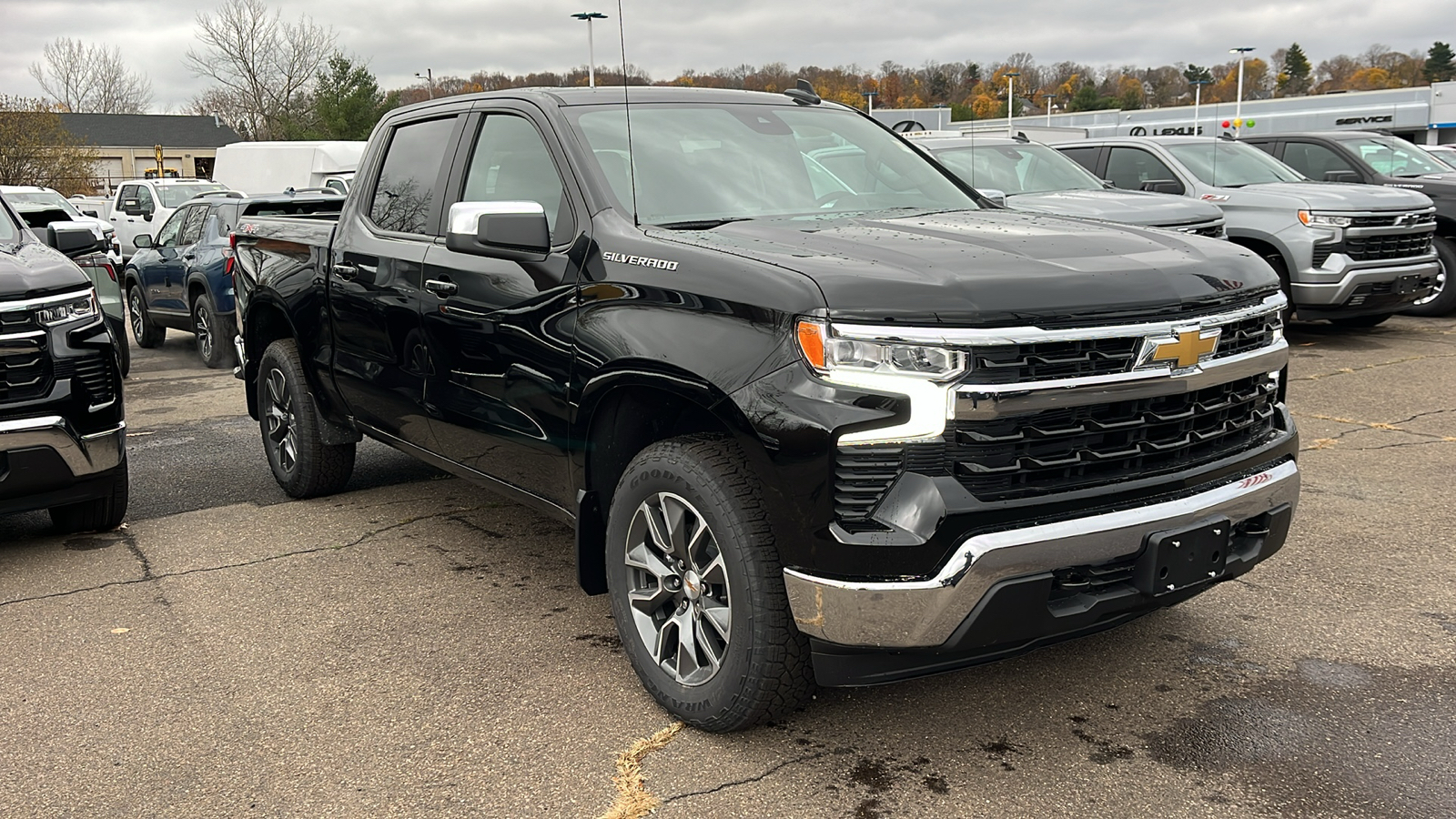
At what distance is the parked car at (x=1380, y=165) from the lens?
473 inches

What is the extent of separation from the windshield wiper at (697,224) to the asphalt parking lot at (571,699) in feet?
4.68

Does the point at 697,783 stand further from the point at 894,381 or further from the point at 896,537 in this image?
the point at 894,381

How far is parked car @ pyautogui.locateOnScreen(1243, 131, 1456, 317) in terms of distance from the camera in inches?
473

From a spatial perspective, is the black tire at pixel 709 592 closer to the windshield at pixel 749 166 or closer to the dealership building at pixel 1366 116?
the windshield at pixel 749 166

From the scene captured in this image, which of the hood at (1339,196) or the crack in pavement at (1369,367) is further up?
the hood at (1339,196)

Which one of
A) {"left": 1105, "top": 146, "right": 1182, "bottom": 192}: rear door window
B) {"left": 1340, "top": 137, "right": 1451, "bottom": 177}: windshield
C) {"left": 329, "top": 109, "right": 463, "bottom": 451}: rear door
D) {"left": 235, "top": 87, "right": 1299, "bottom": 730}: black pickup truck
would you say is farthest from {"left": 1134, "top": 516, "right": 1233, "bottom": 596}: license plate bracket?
{"left": 1340, "top": 137, "right": 1451, "bottom": 177}: windshield

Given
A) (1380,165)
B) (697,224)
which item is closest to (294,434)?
(697,224)

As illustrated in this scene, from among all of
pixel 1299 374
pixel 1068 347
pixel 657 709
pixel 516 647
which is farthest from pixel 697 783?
pixel 1299 374

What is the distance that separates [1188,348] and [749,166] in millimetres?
1723

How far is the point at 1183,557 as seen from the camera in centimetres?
298

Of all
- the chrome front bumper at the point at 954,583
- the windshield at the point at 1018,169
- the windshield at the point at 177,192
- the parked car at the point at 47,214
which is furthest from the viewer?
the windshield at the point at 177,192

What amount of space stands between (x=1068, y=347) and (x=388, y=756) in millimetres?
2118

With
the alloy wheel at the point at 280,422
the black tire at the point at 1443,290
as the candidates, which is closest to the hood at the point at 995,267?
the alloy wheel at the point at 280,422

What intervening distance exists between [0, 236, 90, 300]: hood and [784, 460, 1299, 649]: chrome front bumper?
12.1 feet
